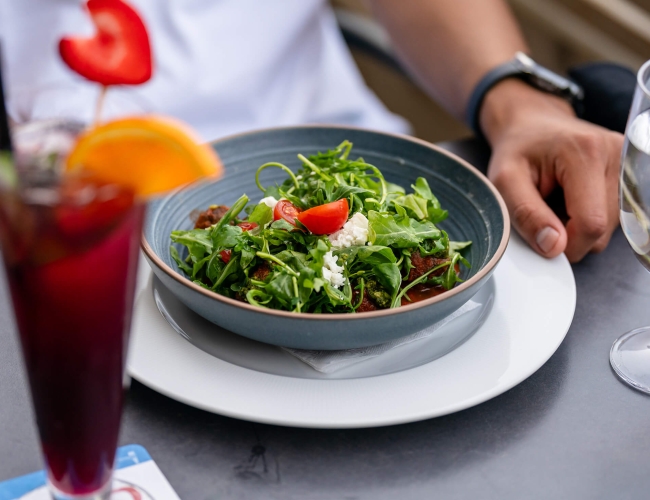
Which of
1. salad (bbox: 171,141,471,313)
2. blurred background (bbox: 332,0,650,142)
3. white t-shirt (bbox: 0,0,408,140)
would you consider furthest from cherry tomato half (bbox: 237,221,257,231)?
blurred background (bbox: 332,0,650,142)

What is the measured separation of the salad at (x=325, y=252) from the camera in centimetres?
103

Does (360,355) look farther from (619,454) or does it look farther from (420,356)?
(619,454)

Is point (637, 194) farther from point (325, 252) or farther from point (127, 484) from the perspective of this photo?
point (127, 484)

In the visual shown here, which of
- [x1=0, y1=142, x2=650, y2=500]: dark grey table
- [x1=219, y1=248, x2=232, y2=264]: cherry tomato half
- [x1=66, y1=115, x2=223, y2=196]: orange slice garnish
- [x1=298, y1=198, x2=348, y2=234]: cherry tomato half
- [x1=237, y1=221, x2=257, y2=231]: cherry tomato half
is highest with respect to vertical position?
[x1=66, y1=115, x2=223, y2=196]: orange slice garnish

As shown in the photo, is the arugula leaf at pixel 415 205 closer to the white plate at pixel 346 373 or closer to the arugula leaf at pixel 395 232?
the arugula leaf at pixel 395 232

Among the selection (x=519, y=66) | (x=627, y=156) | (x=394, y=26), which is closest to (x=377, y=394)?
(x=627, y=156)

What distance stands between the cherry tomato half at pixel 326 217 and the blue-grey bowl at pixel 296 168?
20 cm

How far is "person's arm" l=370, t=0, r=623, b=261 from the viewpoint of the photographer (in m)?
1.28

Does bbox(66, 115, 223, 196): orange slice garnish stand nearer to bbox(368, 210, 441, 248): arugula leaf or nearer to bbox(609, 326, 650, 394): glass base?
bbox(368, 210, 441, 248): arugula leaf

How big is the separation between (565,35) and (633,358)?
230 cm

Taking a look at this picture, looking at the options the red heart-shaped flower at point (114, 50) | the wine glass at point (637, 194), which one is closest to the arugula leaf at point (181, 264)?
the red heart-shaped flower at point (114, 50)

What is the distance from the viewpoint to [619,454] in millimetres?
897

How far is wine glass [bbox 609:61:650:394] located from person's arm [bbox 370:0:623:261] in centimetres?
23

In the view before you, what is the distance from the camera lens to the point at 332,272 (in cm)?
103
